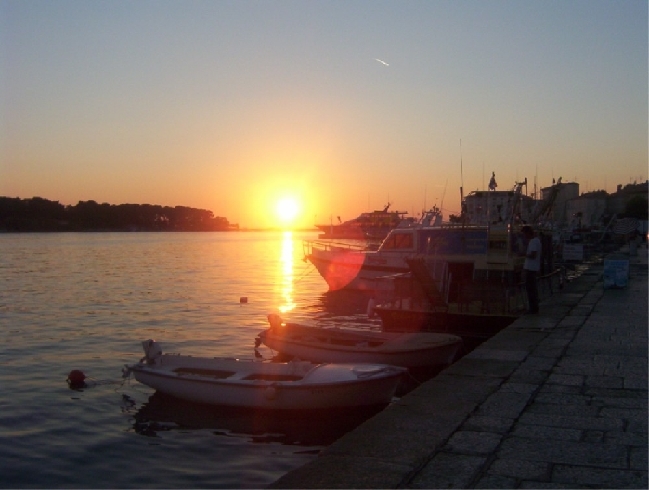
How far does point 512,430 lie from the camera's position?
268 inches

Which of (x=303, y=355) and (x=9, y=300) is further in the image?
(x=9, y=300)

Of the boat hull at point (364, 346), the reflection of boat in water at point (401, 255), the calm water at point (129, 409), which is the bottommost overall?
the calm water at point (129, 409)

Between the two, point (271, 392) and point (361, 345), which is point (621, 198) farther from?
point (271, 392)

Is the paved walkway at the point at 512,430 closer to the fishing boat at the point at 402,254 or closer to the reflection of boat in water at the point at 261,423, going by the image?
the reflection of boat in water at the point at 261,423

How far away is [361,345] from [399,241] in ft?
47.7

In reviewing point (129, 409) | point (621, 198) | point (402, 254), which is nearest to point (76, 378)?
point (129, 409)

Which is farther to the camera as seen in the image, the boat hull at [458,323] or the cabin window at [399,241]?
the cabin window at [399,241]

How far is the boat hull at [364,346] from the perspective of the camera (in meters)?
14.5

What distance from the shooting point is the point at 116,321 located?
26359mm

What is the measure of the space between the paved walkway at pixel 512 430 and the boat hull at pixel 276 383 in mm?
1846

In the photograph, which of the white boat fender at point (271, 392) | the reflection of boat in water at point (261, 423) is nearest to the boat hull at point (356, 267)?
the reflection of boat in water at point (261, 423)

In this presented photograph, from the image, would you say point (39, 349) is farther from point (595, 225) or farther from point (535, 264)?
point (595, 225)

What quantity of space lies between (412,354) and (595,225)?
317 ft

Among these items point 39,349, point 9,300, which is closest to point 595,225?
point 9,300
